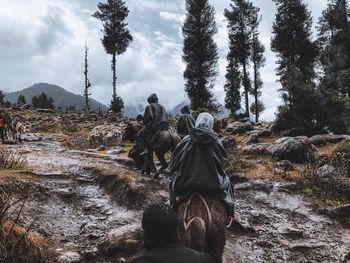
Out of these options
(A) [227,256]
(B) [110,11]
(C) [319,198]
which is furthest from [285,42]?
(A) [227,256]

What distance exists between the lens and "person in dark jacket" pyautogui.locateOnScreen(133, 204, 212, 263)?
2.40 m

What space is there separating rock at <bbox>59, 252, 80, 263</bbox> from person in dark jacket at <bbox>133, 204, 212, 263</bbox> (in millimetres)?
3198

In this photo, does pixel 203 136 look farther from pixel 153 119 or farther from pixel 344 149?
pixel 344 149

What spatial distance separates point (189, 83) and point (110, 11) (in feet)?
38.8

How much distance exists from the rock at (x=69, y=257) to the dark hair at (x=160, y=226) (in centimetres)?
323

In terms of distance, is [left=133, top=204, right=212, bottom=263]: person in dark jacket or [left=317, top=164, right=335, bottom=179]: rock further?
[left=317, top=164, right=335, bottom=179]: rock

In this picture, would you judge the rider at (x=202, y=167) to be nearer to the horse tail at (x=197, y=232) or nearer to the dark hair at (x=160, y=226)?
the horse tail at (x=197, y=232)

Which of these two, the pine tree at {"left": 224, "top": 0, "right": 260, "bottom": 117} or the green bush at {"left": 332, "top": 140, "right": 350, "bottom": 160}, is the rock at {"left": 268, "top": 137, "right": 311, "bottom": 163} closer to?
the green bush at {"left": 332, "top": 140, "right": 350, "bottom": 160}

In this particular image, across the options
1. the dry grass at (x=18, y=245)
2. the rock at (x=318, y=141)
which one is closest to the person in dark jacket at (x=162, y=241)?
the dry grass at (x=18, y=245)

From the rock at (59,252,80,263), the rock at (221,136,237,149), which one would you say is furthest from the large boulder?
the rock at (59,252,80,263)

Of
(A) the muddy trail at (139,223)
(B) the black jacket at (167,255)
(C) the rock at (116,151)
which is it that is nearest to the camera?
(B) the black jacket at (167,255)

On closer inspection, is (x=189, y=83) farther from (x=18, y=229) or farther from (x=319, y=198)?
(x=18, y=229)

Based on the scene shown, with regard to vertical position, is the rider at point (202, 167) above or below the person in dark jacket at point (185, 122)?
below

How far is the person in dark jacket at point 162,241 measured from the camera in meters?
2.40
